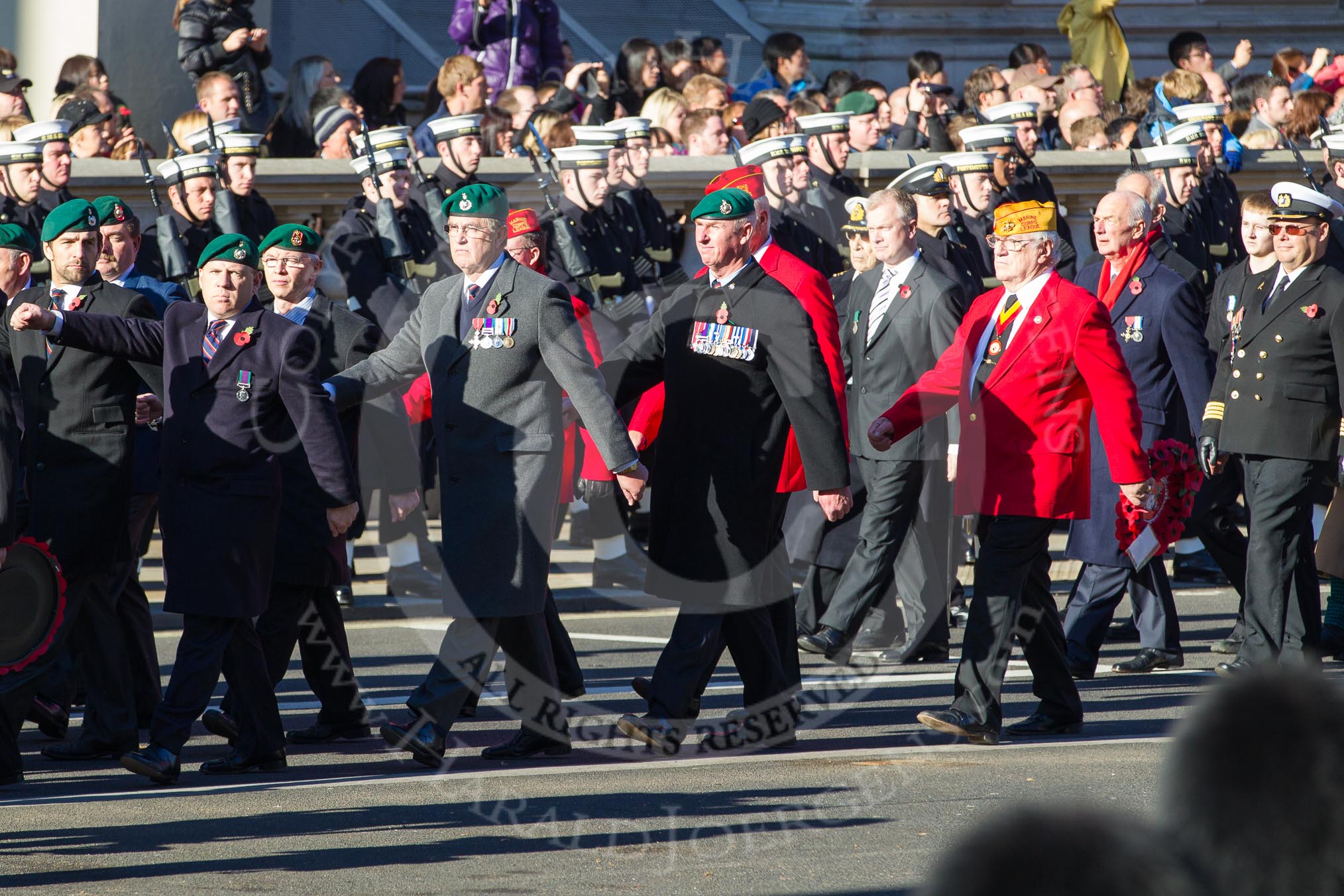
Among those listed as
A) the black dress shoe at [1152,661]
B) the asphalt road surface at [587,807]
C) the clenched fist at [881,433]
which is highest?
the clenched fist at [881,433]

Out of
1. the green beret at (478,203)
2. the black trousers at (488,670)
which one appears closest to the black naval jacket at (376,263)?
the green beret at (478,203)

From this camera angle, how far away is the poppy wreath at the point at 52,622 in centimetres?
618

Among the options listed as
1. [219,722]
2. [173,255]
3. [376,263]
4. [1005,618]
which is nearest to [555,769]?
[219,722]

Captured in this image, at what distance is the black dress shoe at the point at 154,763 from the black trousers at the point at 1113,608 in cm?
376

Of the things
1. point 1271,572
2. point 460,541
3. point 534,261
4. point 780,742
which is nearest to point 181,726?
point 460,541

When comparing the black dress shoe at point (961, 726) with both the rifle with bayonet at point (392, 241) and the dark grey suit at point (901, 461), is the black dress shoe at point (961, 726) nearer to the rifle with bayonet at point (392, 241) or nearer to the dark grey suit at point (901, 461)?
the dark grey suit at point (901, 461)

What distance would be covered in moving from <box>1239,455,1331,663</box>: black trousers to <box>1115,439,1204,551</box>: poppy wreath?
339mm

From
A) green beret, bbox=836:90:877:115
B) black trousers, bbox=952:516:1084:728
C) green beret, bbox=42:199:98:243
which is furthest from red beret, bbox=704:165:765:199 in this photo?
green beret, bbox=836:90:877:115

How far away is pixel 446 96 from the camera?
510 inches

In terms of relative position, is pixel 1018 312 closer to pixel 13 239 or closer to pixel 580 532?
pixel 13 239

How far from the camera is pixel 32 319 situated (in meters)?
6.14

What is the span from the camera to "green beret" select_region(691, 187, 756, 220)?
6961 mm

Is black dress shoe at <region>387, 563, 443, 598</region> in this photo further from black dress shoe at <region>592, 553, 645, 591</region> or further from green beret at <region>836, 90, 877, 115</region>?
green beret at <region>836, 90, 877, 115</region>

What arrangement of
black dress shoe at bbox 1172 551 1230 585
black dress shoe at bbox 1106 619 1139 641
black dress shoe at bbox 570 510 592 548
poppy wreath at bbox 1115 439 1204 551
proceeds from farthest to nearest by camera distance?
black dress shoe at bbox 570 510 592 548, black dress shoe at bbox 1172 551 1230 585, black dress shoe at bbox 1106 619 1139 641, poppy wreath at bbox 1115 439 1204 551
